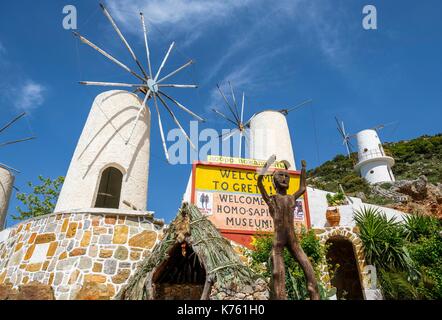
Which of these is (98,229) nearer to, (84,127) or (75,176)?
(75,176)

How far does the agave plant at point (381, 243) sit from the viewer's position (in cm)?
931

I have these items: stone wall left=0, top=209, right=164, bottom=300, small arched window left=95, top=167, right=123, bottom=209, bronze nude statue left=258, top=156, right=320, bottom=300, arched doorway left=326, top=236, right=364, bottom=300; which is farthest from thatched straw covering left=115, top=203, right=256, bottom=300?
arched doorway left=326, top=236, right=364, bottom=300

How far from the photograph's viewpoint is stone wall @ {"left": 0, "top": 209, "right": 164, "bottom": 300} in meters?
6.84

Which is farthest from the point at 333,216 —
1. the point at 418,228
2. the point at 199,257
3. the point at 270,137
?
the point at 199,257

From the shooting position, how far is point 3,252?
8.47 m

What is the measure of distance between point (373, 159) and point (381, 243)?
78.0 ft

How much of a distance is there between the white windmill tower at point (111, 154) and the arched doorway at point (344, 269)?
760 cm

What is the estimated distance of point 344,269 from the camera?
1225 centimetres

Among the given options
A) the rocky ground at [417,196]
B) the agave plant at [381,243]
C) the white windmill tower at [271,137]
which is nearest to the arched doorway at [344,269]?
the agave plant at [381,243]

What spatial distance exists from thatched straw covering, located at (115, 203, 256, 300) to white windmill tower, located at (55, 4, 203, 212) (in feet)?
11.8

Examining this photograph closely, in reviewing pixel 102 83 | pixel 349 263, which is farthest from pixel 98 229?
pixel 349 263

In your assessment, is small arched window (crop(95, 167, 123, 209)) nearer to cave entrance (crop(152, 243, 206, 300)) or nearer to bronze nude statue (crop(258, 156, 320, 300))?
cave entrance (crop(152, 243, 206, 300))
